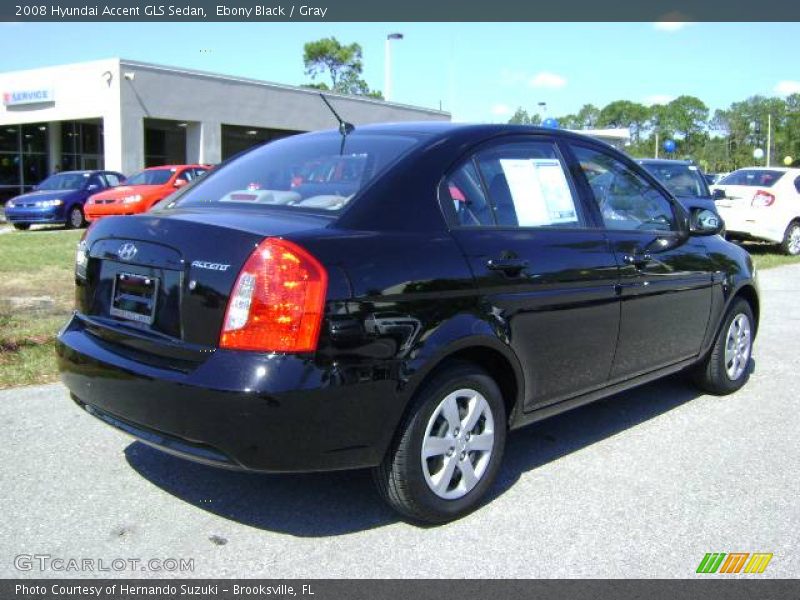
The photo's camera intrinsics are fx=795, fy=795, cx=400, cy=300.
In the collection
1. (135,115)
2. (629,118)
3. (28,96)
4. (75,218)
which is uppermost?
(629,118)

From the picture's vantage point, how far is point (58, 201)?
765 inches

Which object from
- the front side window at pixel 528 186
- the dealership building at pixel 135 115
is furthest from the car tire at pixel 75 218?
the front side window at pixel 528 186

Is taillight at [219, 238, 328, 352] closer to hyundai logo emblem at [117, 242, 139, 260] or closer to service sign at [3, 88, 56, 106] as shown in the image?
hyundai logo emblem at [117, 242, 139, 260]

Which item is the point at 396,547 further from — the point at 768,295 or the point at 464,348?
the point at 768,295

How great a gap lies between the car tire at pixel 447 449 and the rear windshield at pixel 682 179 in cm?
1039

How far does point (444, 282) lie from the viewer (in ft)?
10.8

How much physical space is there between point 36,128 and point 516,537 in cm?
3250

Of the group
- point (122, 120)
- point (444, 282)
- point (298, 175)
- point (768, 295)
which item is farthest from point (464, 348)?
point (122, 120)

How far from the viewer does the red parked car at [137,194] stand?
1817cm

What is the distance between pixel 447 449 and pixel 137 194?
649 inches

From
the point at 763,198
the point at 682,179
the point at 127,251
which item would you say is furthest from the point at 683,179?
the point at 127,251

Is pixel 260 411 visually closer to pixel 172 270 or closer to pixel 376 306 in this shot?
pixel 376 306

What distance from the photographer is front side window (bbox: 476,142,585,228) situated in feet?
12.4
